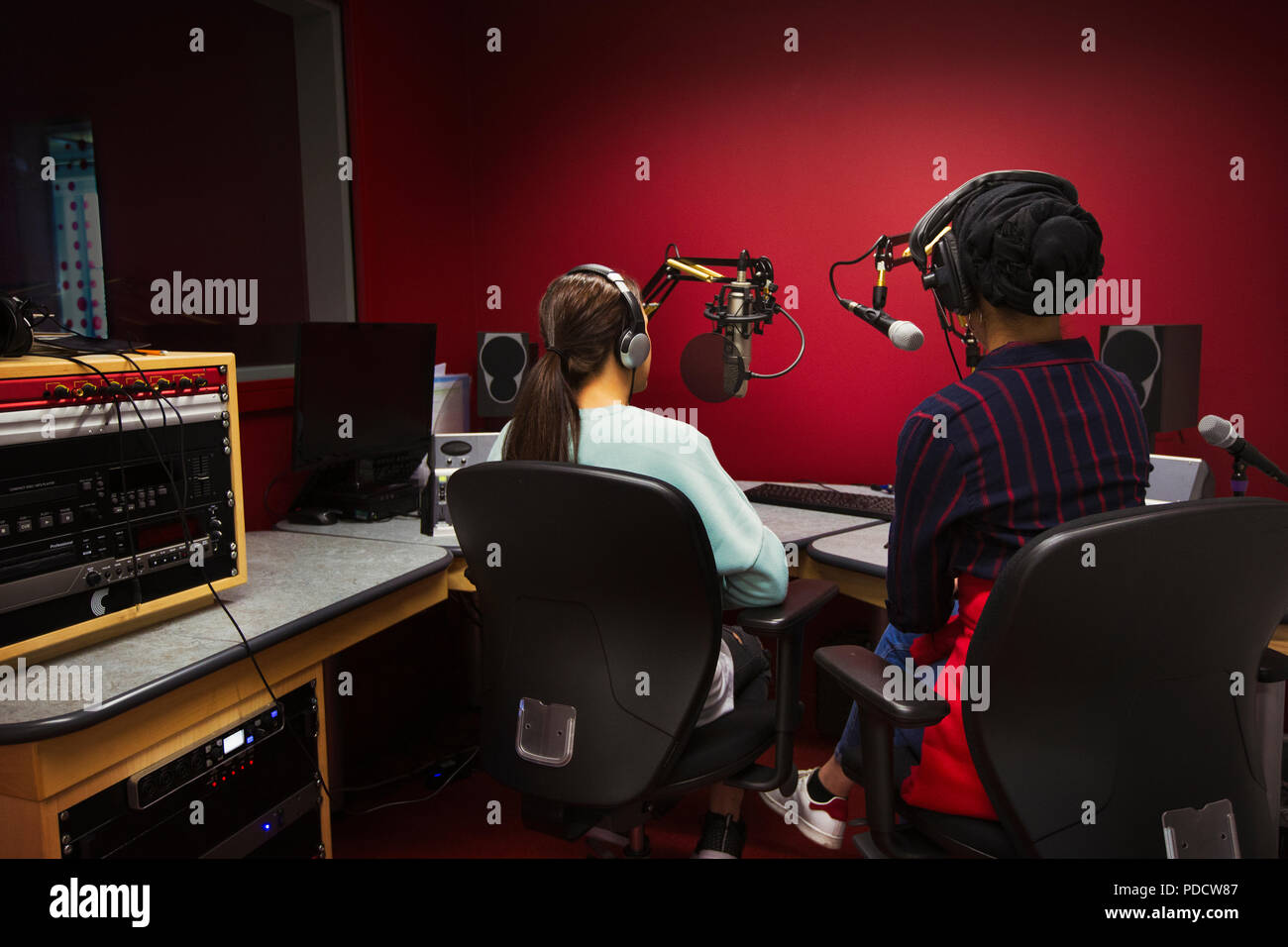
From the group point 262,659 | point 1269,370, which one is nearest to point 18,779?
point 262,659

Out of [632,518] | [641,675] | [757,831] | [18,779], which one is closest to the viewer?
[18,779]

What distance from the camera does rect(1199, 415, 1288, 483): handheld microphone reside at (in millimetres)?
1555

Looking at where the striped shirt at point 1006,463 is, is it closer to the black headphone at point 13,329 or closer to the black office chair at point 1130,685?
the black office chair at point 1130,685

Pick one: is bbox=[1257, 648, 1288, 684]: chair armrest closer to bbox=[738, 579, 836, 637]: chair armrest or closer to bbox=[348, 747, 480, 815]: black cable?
bbox=[738, 579, 836, 637]: chair armrest

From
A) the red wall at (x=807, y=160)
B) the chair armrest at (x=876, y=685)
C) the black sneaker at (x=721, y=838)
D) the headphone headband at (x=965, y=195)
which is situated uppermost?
the red wall at (x=807, y=160)

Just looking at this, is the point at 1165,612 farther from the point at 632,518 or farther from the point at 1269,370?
the point at 1269,370

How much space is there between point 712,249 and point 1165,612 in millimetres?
2336

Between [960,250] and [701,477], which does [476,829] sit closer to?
[701,477]

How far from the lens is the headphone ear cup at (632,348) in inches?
62.6

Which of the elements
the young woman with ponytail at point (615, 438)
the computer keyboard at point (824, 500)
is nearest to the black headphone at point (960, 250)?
the young woman with ponytail at point (615, 438)

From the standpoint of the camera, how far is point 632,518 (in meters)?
1.27

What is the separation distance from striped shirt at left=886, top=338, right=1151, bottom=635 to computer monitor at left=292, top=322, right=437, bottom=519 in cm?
148

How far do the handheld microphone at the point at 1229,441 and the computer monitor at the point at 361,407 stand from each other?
1753mm

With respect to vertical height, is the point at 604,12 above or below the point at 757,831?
above
